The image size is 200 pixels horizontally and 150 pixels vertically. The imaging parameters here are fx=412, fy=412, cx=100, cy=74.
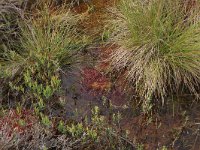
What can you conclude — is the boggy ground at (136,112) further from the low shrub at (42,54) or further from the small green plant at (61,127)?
the small green plant at (61,127)

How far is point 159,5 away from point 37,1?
1.61 m

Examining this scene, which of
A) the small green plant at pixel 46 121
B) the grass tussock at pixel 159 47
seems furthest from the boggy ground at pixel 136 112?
the small green plant at pixel 46 121

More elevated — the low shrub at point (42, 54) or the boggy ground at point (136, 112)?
the low shrub at point (42, 54)

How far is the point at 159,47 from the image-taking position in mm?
4441

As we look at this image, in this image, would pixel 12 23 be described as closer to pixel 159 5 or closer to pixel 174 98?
pixel 159 5

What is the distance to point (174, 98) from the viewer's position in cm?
434

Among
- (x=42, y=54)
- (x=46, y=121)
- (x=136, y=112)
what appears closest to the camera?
(x=46, y=121)

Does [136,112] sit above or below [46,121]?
below

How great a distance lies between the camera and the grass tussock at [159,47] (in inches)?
169

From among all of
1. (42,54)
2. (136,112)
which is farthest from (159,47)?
(42,54)

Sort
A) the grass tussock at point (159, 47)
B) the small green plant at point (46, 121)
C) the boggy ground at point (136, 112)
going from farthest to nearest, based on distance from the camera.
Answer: the grass tussock at point (159, 47)
the boggy ground at point (136, 112)
the small green plant at point (46, 121)

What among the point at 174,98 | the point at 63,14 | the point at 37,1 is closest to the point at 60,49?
the point at 63,14

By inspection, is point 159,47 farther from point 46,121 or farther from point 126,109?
point 46,121

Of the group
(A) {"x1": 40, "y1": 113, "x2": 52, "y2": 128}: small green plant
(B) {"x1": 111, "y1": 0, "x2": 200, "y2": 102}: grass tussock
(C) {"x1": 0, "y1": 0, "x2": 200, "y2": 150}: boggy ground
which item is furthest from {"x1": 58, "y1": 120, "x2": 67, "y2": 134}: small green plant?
(B) {"x1": 111, "y1": 0, "x2": 200, "y2": 102}: grass tussock
